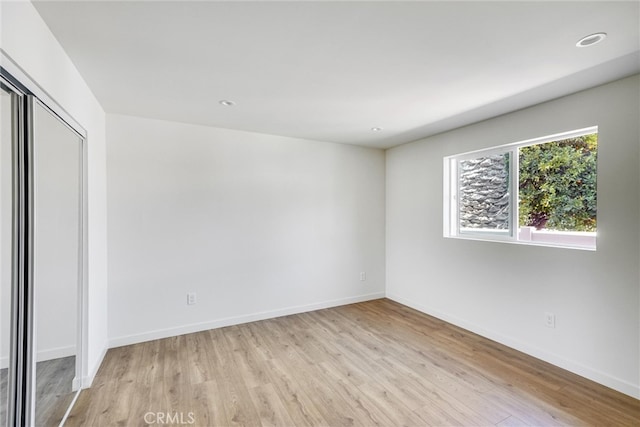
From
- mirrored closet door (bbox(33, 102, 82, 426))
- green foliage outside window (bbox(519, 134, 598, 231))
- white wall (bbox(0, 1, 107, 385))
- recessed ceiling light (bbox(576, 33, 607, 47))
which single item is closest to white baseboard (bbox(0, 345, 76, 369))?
mirrored closet door (bbox(33, 102, 82, 426))

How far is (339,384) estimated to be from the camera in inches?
88.8

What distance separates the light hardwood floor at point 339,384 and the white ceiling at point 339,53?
2.31 metres

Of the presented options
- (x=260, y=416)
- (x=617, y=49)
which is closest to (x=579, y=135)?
(x=617, y=49)

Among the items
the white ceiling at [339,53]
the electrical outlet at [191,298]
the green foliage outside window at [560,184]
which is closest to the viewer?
the white ceiling at [339,53]

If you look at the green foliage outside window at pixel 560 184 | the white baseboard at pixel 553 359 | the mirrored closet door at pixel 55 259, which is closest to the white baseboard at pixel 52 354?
the mirrored closet door at pixel 55 259

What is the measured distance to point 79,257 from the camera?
2078 millimetres

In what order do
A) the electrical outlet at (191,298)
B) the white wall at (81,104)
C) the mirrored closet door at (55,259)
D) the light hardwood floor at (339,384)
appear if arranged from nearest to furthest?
the white wall at (81,104)
the mirrored closet door at (55,259)
the light hardwood floor at (339,384)
the electrical outlet at (191,298)

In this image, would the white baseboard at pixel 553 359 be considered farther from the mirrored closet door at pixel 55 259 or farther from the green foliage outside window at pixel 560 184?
the mirrored closet door at pixel 55 259

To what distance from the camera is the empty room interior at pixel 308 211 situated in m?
1.48

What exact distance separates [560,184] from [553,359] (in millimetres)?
1535

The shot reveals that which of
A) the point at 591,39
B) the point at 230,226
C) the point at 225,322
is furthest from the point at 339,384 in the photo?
the point at 591,39

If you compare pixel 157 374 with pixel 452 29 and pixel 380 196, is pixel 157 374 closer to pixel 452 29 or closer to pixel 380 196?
pixel 452 29

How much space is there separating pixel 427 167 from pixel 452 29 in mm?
2376

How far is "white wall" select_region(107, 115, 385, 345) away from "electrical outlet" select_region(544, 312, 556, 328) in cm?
220
